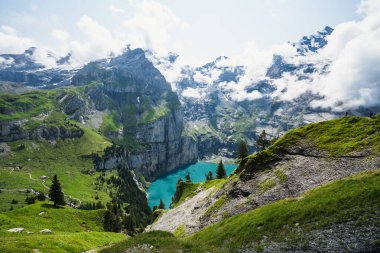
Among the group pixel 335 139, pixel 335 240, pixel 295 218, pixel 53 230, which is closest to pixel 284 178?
pixel 335 139

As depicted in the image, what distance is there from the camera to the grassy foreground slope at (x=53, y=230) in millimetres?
40344

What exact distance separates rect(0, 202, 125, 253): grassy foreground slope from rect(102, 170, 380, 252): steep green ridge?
11.0 meters

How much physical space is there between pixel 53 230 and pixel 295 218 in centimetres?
6176

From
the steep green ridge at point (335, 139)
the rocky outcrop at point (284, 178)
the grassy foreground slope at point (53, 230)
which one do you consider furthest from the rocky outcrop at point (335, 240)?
the grassy foreground slope at point (53, 230)

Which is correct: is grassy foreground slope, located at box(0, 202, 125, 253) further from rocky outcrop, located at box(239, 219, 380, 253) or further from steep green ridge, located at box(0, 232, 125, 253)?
rocky outcrop, located at box(239, 219, 380, 253)

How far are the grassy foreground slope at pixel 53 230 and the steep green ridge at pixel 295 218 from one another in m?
11.0

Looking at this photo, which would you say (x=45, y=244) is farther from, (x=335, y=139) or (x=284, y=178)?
(x=335, y=139)

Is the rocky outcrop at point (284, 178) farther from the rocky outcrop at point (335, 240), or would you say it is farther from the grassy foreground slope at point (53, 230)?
the grassy foreground slope at point (53, 230)

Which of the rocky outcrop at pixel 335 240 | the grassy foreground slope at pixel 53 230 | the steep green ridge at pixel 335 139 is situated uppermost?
the steep green ridge at pixel 335 139

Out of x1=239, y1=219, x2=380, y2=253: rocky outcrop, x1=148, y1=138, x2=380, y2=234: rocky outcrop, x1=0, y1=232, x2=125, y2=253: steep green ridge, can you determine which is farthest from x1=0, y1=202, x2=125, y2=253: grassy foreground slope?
x1=239, y1=219, x2=380, y2=253: rocky outcrop

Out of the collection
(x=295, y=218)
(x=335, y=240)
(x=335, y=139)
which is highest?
(x=335, y=139)

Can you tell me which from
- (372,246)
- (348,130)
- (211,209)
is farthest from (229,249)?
(348,130)

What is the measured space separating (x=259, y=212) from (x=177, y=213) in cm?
4707

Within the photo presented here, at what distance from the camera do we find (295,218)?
123 ft
